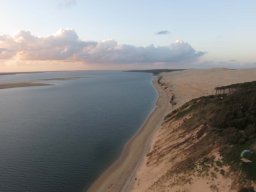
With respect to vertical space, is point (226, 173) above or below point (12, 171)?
above

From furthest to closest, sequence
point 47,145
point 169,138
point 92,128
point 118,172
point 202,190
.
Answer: point 92,128
point 47,145
point 169,138
point 118,172
point 202,190

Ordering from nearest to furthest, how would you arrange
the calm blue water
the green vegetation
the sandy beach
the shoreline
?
the sandy beach → the green vegetation → the shoreline → the calm blue water

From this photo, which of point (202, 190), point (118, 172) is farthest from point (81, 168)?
point (202, 190)

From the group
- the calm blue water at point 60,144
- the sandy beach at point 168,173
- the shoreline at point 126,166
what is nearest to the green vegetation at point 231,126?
the sandy beach at point 168,173

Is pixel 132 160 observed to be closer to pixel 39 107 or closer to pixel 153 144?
pixel 153 144

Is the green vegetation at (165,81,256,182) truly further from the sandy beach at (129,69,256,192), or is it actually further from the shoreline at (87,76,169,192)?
the shoreline at (87,76,169,192)

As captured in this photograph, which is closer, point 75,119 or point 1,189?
point 1,189

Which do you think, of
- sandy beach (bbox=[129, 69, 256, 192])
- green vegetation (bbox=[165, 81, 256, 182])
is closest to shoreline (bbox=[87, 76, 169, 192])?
sandy beach (bbox=[129, 69, 256, 192])

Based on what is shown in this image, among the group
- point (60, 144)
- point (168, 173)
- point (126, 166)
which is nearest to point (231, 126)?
point (168, 173)

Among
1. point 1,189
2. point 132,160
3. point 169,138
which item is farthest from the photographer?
point 169,138

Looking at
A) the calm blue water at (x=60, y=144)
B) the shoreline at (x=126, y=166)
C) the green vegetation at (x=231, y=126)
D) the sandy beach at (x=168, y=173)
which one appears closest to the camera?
the sandy beach at (x=168, y=173)

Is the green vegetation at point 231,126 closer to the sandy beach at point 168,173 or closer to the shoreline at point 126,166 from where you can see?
the sandy beach at point 168,173
